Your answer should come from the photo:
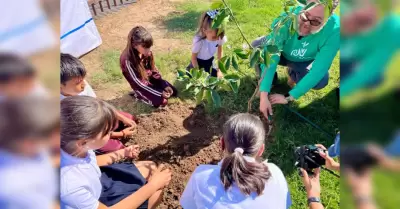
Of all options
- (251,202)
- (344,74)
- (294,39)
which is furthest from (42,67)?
(294,39)

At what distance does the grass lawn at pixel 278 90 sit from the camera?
266cm

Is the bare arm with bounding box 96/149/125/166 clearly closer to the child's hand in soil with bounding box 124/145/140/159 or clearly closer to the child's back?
the child's hand in soil with bounding box 124/145/140/159

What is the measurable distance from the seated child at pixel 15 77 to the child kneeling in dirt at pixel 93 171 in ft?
3.53

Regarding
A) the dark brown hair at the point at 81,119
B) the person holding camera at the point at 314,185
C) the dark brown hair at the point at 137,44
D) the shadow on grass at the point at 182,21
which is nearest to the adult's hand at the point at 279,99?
the person holding camera at the point at 314,185

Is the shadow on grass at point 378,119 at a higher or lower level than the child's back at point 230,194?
higher

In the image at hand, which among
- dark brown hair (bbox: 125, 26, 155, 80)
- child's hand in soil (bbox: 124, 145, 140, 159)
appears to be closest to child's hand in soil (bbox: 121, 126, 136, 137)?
child's hand in soil (bbox: 124, 145, 140, 159)

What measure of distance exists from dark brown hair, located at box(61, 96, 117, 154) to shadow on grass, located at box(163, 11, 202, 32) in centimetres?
272

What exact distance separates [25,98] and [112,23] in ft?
13.9

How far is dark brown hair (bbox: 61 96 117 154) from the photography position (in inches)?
64.2

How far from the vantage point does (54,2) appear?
0.44 m

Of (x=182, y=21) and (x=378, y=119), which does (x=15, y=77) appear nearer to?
(x=378, y=119)

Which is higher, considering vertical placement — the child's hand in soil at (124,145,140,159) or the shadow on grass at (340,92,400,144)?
the shadow on grass at (340,92,400,144)

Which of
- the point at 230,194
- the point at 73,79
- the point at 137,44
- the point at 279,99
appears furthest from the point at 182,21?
the point at 230,194

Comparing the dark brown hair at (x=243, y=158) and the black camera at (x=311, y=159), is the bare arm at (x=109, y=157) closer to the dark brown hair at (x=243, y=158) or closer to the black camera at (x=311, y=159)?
the dark brown hair at (x=243, y=158)
